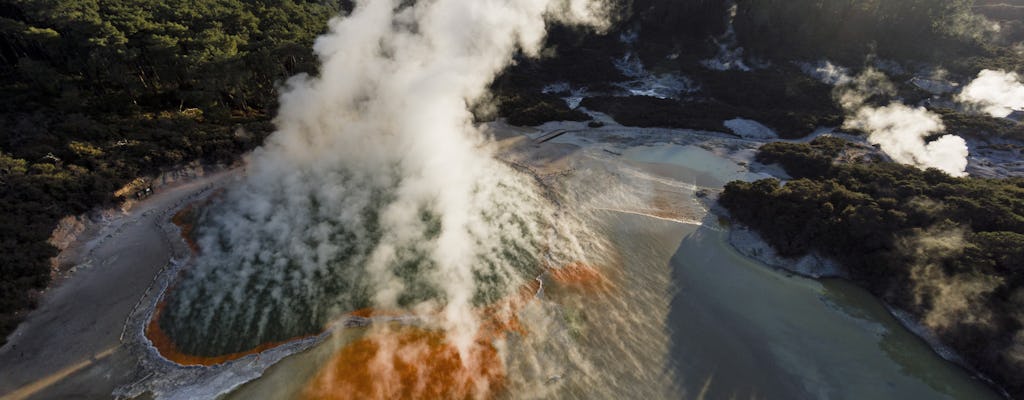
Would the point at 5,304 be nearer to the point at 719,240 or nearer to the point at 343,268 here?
the point at 343,268

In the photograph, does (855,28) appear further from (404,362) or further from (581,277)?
(404,362)

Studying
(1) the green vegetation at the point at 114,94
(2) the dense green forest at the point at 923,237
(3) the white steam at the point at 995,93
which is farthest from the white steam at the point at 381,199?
(3) the white steam at the point at 995,93

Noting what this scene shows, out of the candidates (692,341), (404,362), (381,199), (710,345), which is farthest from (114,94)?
(710,345)

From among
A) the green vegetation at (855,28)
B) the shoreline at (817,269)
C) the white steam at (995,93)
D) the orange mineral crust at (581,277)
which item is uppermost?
the green vegetation at (855,28)

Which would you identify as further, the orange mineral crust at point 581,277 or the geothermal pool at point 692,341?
the orange mineral crust at point 581,277

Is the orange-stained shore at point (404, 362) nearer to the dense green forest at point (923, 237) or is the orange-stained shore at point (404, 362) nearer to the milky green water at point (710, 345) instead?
the milky green water at point (710, 345)

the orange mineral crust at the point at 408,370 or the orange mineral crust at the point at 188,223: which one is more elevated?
the orange mineral crust at the point at 188,223
